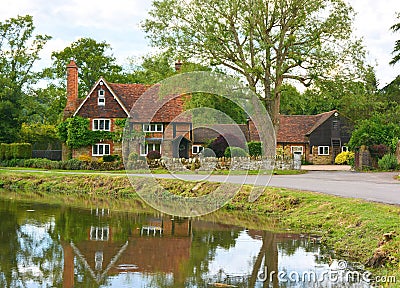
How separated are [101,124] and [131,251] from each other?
3595 cm

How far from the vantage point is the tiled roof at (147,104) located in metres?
48.7

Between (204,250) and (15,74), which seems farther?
(15,74)

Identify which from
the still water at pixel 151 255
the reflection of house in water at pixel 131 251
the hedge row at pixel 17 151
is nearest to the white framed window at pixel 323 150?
the hedge row at pixel 17 151

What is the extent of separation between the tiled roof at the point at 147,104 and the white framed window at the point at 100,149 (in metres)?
3.63

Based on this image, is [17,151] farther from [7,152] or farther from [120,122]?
[120,122]

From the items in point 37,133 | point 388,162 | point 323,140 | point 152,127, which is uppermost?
point 152,127

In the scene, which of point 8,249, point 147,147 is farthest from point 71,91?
point 8,249

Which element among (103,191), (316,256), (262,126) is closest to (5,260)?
(316,256)

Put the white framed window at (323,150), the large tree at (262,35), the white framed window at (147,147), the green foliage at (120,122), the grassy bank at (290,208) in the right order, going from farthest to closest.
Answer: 1. the white framed window at (323,150)
2. the green foliage at (120,122)
3. the white framed window at (147,147)
4. the large tree at (262,35)
5. the grassy bank at (290,208)

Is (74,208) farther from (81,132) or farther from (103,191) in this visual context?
(81,132)

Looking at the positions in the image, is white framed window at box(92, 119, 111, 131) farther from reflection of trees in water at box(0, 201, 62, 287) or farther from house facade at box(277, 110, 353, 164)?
reflection of trees in water at box(0, 201, 62, 287)

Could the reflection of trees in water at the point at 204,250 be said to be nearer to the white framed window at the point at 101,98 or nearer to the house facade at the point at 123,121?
the house facade at the point at 123,121

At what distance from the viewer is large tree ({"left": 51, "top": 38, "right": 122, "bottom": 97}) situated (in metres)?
64.4

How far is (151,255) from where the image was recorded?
44.8ft
